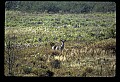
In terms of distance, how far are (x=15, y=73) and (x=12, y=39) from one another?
409 cm

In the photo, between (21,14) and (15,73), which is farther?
(21,14)

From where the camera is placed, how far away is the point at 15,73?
30.3ft

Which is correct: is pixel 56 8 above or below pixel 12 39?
above

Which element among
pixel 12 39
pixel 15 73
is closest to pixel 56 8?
pixel 12 39

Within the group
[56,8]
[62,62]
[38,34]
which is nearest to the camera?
[62,62]

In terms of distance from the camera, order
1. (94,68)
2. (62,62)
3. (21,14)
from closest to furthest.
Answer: (94,68) → (62,62) → (21,14)

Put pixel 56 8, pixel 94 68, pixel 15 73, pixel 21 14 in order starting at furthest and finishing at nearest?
1. pixel 56 8
2. pixel 21 14
3. pixel 94 68
4. pixel 15 73

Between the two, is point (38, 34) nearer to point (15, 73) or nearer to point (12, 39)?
point (12, 39)
